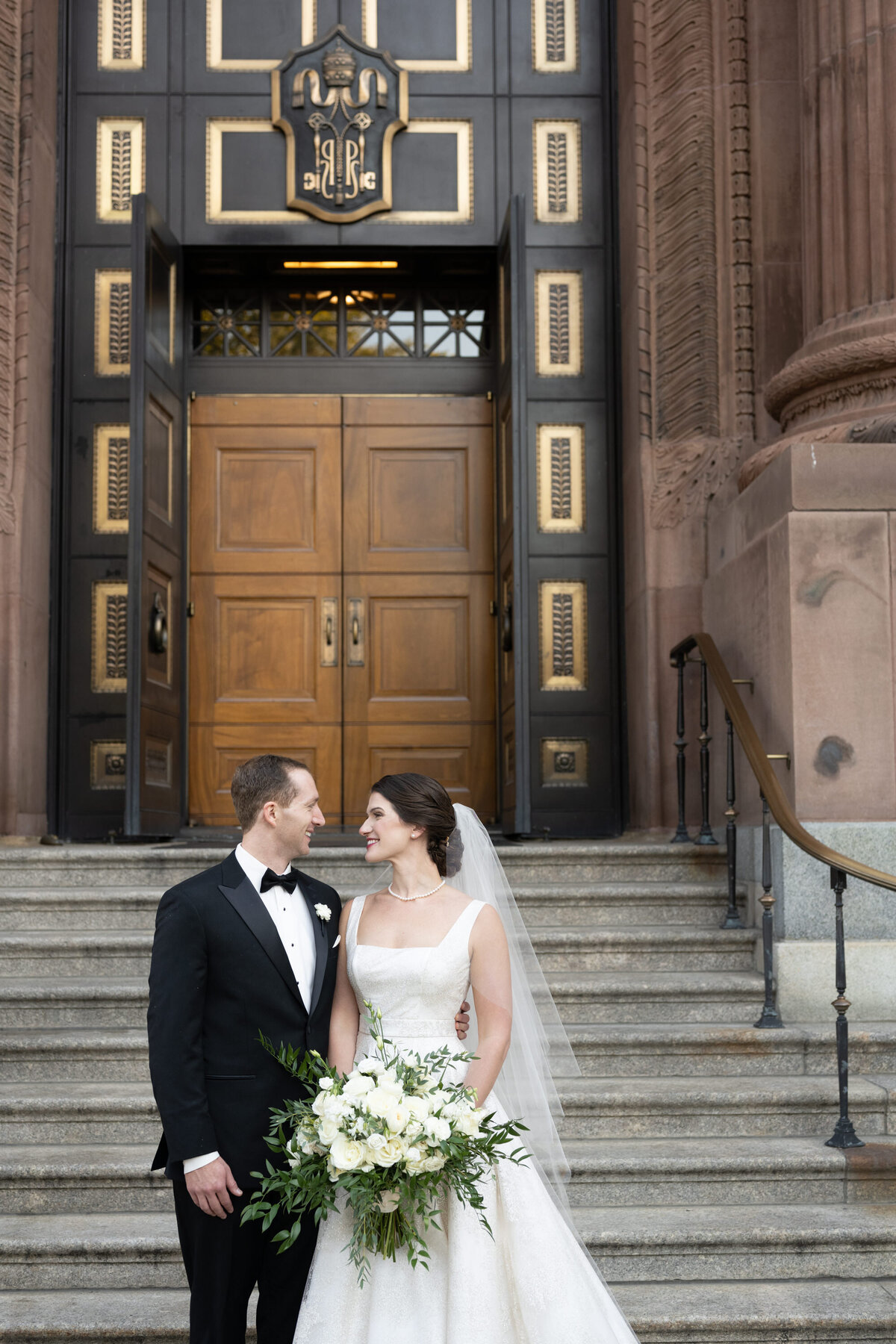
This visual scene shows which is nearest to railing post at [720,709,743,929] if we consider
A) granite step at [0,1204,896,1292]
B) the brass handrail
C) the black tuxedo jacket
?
the brass handrail

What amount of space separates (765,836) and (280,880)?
3069 mm

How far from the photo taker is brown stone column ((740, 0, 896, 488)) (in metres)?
7.01

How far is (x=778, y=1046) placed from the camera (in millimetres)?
5406

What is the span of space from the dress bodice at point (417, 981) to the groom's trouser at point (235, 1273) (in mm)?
500

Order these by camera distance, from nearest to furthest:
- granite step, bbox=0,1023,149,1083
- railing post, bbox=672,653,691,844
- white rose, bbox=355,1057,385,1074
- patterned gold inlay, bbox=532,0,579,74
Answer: white rose, bbox=355,1057,385,1074, granite step, bbox=0,1023,149,1083, railing post, bbox=672,653,691,844, patterned gold inlay, bbox=532,0,579,74

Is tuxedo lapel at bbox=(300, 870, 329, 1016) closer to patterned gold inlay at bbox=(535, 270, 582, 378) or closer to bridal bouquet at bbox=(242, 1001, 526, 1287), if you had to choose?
bridal bouquet at bbox=(242, 1001, 526, 1287)

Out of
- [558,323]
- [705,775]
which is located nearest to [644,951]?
[705,775]

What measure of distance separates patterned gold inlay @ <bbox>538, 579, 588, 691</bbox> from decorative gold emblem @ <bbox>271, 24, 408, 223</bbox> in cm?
274

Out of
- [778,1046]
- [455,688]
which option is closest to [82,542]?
[455,688]


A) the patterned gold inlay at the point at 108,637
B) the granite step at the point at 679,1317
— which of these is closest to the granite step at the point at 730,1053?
the granite step at the point at 679,1317

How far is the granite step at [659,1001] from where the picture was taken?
570 centimetres

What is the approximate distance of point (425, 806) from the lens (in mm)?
3428

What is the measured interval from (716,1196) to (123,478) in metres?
6.02

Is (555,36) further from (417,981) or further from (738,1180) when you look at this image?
(417,981)
